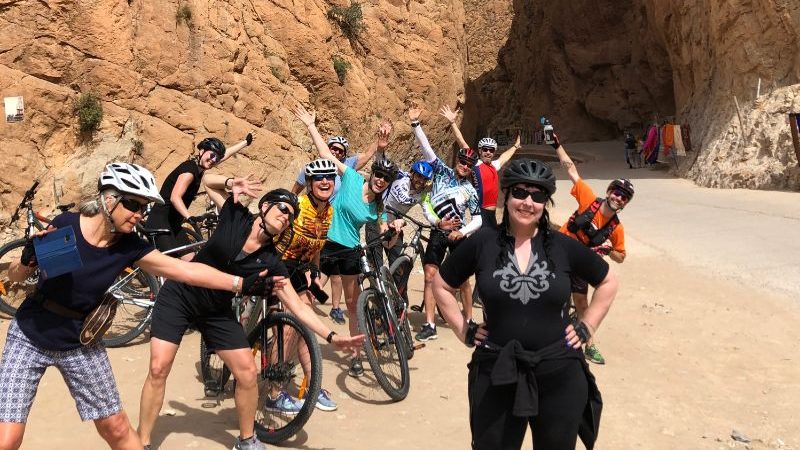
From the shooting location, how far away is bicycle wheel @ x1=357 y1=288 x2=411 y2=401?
564cm

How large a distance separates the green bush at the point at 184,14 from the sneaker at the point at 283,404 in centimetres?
876

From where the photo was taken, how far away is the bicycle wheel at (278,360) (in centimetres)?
470

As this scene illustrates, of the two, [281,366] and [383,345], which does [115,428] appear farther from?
[383,345]

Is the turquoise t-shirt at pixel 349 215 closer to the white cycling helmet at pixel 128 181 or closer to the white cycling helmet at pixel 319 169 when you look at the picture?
the white cycling helmet at pixel 319 169

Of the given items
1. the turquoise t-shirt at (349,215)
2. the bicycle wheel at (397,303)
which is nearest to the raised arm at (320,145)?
the turquoise t-shirt at (349,215)

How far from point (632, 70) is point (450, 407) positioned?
35.2m

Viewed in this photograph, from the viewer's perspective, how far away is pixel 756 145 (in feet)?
60.6

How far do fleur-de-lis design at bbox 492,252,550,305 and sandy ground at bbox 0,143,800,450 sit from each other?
7.21 ft

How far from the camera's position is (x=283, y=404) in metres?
4.90

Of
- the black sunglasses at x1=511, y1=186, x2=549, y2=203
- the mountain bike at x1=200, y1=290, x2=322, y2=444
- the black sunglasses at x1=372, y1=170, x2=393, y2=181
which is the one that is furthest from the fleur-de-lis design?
the black sunglasses at x1=372, y1=170, x2=393, y2=181

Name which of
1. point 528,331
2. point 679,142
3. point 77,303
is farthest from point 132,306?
point 679,142

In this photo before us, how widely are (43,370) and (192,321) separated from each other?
111 cm

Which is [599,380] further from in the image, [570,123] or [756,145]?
[570,123]

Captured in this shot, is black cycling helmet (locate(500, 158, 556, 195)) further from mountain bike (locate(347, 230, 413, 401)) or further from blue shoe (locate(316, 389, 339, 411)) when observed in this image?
blue shoe (locate(316, 389, 339, 411))
